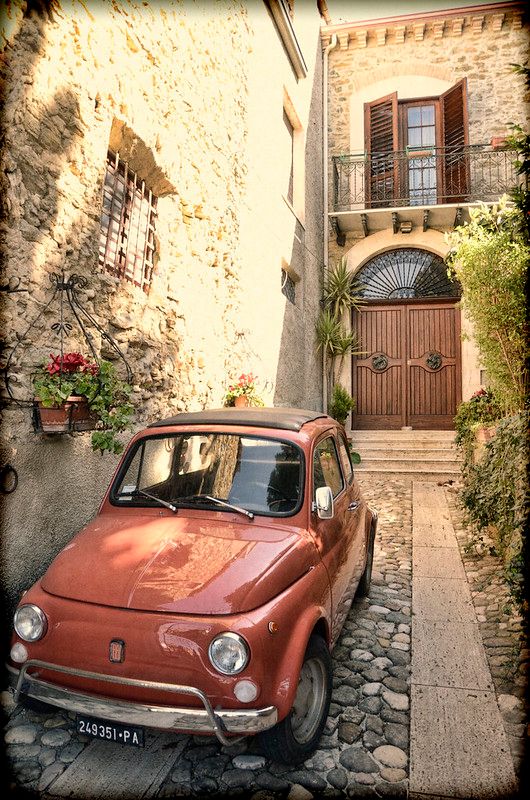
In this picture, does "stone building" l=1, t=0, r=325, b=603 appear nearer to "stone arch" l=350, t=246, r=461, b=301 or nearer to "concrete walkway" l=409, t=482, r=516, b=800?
"concrete walkway" l=409, t=482, r=516, b=800

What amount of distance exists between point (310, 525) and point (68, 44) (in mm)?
3631

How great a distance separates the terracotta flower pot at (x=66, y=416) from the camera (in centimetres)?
315

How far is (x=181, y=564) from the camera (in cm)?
229

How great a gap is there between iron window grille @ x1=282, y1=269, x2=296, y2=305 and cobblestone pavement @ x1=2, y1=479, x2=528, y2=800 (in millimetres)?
7086

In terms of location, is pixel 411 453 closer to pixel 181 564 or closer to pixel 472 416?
pixel 472 416

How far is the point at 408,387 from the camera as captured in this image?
1169cm

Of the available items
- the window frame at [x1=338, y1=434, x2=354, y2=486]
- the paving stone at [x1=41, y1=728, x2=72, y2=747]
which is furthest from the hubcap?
the window frame at [x1=338, y1=434, x2=354, y2=486]

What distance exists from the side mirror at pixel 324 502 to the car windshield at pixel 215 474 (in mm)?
107

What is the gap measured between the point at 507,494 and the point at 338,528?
1.56 m

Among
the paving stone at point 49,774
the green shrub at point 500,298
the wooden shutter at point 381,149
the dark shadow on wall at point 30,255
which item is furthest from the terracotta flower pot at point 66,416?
the wooden shutter at point 381,149

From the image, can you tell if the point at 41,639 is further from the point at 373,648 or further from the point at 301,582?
the point at 373,648

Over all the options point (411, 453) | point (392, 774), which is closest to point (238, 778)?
point (392, 774)

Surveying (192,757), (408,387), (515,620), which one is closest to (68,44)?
(192,757)

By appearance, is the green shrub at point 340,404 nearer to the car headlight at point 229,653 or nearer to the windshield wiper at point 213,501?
the windshield wiper at point 213,501
